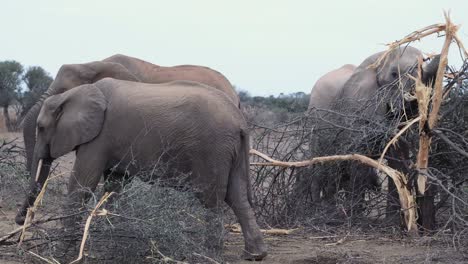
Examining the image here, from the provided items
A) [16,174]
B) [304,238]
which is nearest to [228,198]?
[304,238]

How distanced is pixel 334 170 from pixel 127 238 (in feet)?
9.53

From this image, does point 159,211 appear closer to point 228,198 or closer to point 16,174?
point 228,198

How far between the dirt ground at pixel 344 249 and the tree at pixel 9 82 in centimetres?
1652

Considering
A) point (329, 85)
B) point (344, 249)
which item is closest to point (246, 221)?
point (344, 249)

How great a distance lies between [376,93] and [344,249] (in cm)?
154

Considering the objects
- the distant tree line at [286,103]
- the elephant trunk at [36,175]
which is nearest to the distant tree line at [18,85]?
the distant tree line at [286,103]

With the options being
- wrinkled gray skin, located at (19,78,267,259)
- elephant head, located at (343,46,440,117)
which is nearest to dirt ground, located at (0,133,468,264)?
wrinkled gray skin, located at (19,78,267,259)

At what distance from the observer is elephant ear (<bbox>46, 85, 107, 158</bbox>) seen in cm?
647

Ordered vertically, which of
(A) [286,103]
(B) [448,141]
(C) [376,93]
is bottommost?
(A) [286,103]

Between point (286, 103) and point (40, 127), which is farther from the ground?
point (40, 127)

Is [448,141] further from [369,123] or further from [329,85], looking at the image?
[329,85]

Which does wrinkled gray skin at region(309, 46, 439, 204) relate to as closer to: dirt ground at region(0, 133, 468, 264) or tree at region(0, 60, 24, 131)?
A: dirt ground at region(0, 133, 468, 264)

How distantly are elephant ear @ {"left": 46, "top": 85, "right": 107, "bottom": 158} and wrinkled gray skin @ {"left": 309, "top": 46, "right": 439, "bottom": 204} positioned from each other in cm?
199

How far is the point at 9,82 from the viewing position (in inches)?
1038
